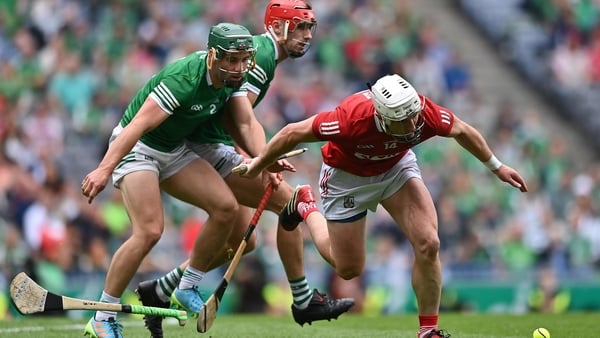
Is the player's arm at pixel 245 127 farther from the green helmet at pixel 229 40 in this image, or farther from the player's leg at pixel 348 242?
the player's leg at pixel 348 242

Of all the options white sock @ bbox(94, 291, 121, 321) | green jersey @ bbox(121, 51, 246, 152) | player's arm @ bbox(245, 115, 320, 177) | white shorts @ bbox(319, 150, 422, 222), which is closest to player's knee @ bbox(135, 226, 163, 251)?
white sock @ bbox(94, 291, 121, 321)

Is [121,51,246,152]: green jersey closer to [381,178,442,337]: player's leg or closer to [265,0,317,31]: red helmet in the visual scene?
[265,0,317,31]: red helmet

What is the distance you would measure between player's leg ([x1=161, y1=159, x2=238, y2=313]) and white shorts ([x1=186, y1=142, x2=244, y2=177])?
0.16 metres

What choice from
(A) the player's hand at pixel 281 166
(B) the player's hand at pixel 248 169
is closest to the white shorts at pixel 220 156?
(A) the player's hand at pixel 281 166

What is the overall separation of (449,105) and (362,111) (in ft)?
34.1

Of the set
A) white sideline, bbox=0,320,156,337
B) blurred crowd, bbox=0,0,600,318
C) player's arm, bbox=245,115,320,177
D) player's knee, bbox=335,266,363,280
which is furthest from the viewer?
blurred crowd, bbox=0,0,600,318

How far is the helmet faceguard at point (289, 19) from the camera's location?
9.53 metres

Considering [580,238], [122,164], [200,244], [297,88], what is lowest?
[580,238]

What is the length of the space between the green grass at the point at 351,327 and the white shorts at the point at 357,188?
1.20 metres

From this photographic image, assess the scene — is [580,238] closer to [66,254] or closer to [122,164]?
[66,254]

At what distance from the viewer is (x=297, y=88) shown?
17219 millimetres

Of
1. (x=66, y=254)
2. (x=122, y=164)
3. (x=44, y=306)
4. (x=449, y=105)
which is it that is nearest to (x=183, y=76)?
(x=122, y=164)

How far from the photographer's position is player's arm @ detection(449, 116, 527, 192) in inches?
330

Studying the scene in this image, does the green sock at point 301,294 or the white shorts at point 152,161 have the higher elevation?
the white shorts at point 152,161
